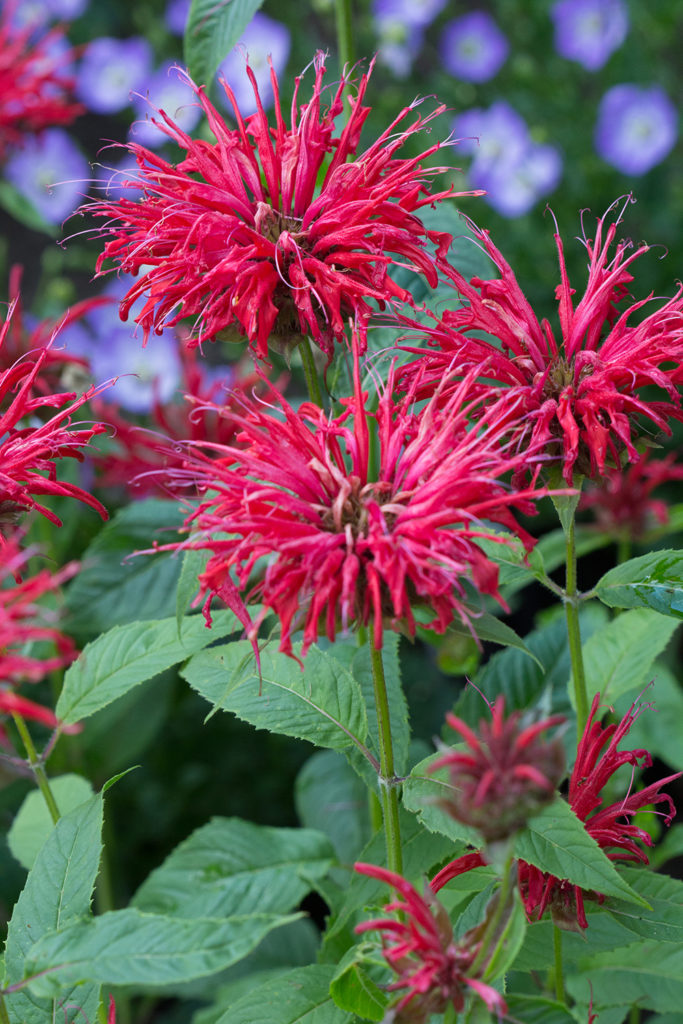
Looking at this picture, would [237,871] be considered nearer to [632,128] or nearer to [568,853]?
[568,853]

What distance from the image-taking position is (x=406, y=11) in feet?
5.97

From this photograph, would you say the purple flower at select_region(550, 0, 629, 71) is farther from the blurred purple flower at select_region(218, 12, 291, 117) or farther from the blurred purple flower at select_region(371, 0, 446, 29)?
the blurred purple flower at select_region(218, 12, 291, 117)

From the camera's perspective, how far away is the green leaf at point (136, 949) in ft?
1.37

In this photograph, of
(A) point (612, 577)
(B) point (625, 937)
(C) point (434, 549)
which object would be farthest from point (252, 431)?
(B) point (625, 937)

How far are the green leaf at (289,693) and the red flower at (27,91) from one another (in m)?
0.87

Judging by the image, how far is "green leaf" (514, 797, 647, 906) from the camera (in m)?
0.48

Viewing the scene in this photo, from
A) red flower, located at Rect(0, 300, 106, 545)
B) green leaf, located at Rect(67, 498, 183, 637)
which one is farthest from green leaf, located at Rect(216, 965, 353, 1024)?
green leaf, located at Rect(67, 498, 183, 637)

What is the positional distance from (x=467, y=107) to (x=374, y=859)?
1527 millimetres

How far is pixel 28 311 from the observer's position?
1.90 metres

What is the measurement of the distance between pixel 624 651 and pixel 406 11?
1.45 metres


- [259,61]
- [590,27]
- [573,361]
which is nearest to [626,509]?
[573,361]

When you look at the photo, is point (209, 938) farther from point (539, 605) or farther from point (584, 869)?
point (539, 605)

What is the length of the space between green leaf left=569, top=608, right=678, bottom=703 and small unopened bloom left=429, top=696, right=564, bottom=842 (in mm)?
332

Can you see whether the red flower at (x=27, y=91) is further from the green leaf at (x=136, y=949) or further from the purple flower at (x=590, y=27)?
the green leaf at (x=136, y=949)
